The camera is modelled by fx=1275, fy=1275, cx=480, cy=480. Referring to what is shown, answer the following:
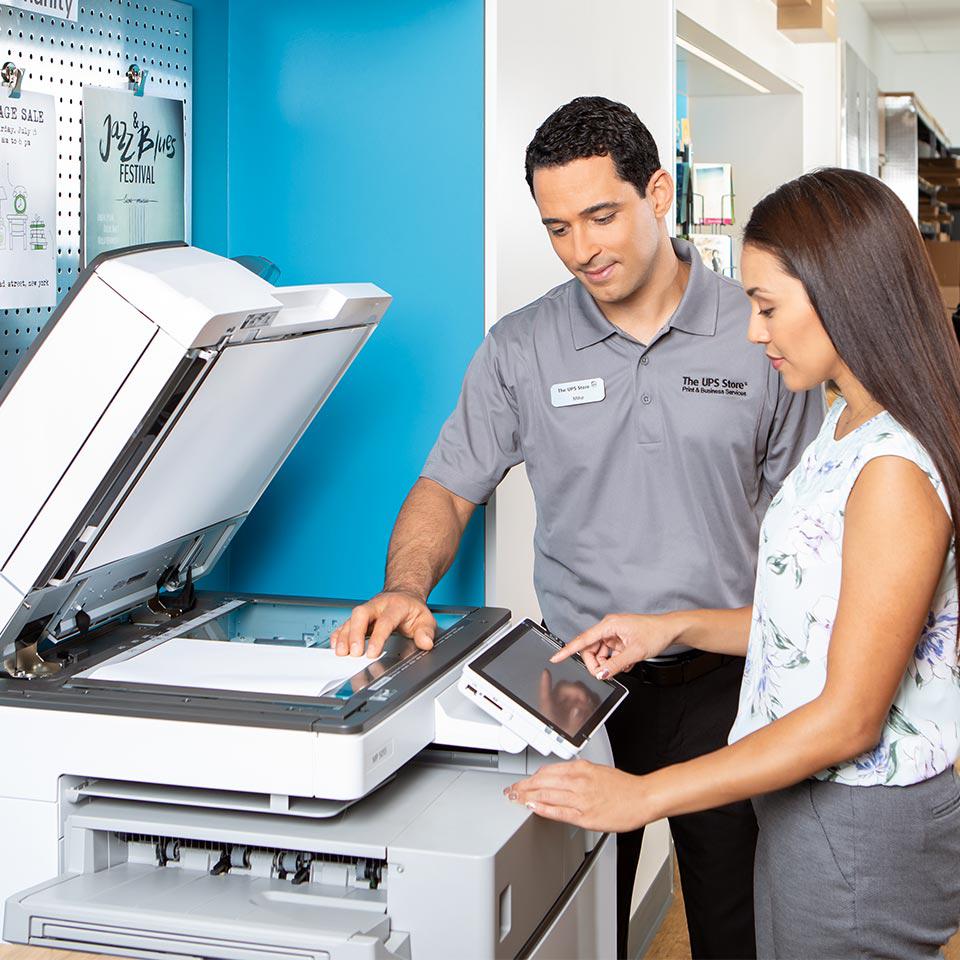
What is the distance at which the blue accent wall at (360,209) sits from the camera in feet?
7.18

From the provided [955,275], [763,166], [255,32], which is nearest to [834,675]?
[255,32]

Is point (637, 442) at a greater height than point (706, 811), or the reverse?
point (637, 442)

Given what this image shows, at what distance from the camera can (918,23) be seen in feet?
35.3

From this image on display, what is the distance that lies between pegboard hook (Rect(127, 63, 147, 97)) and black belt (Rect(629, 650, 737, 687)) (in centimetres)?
122

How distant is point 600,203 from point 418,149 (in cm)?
48

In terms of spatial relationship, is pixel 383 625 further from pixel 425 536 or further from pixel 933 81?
pixel 933 81

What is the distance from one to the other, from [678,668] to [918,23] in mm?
10271

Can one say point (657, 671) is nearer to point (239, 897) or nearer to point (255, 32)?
point (239, 897)

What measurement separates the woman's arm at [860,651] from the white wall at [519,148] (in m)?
0.97

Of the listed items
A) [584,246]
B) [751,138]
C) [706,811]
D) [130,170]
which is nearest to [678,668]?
[706,811]

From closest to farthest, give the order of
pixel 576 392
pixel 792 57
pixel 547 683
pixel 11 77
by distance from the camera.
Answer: pixel 547 683 < pixel 11 77 < pixel 576 392 < pixel 792 57

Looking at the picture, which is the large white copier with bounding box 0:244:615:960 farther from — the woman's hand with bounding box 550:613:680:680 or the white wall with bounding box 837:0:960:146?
the white wall with bounding box 837:0:960:146

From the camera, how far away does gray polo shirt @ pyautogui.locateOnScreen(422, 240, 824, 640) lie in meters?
1.96

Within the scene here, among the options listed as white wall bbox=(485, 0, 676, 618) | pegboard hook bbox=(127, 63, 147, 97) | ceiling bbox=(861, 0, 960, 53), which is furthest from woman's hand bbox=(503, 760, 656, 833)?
ceiling bbox=(861, 0, 960, 53)
